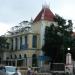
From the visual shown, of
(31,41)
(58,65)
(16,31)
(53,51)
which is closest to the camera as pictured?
(58,65)

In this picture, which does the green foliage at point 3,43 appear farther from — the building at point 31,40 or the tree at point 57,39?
the tree at point 57,39

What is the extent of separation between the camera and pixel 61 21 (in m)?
69.8

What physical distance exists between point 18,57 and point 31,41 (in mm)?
5342

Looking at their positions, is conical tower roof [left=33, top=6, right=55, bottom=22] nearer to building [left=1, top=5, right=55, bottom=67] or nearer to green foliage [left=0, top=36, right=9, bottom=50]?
building [left=1, top=5, right=55, bottom=67]

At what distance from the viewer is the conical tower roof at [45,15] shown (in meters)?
75.8

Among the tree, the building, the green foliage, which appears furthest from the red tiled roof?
the green foliage

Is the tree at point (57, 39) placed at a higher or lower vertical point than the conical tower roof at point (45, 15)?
lower

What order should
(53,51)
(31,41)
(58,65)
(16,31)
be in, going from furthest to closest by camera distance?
(16,31) < (31,41) < (53,51) < (58,65)

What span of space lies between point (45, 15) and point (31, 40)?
6.03 meters

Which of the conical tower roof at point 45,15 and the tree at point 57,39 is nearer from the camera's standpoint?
the tree at point 57,39

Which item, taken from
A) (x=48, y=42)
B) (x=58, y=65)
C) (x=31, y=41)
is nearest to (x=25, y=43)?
(x=31, y=41)

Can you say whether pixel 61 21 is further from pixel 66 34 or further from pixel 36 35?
pixel 36 35

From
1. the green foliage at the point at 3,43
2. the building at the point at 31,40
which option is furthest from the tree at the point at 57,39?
the green foliage at the point at 3,43

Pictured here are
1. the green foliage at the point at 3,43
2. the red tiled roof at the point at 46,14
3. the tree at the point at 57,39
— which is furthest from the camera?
the green foliage at the point at 3,43
